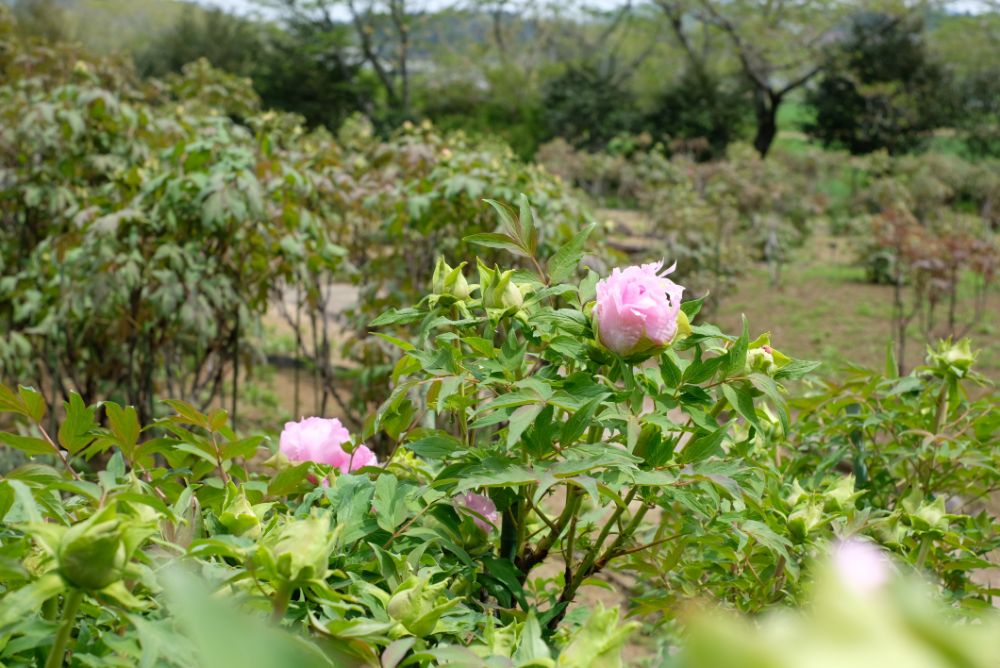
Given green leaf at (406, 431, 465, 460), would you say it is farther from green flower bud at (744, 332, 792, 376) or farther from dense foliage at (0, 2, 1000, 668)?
green flower bud at (744, 332, 792, 376)

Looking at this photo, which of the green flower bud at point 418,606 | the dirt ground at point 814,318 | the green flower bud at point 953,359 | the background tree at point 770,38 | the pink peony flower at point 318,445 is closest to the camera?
the green flower bud at point 418,606

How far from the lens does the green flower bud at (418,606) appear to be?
24.4 inches

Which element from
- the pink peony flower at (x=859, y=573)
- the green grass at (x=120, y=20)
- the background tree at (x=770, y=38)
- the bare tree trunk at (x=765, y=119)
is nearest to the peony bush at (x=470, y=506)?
the pink peony flower at (x=859, y=573)

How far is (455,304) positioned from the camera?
89 centimetres

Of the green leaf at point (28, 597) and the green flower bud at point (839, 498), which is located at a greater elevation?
the green leaf at point (28, 597)

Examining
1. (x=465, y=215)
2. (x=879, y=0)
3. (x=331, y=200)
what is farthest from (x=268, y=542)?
(x=879, y=0)

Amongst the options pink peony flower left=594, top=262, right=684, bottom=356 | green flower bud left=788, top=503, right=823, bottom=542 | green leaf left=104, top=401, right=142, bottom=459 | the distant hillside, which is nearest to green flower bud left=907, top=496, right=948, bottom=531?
green flower bud left=788, top=503, right=823, bottom=542

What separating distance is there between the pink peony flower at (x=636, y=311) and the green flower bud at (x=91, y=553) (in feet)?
1.35

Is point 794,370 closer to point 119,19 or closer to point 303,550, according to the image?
point 303,550

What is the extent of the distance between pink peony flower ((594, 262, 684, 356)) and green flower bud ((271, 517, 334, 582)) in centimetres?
30

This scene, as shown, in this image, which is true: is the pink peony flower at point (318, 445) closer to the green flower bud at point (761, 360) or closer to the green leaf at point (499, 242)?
the green leaf at point (499, 242)

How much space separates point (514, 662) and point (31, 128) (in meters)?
3.16

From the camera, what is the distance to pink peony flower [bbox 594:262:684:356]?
73cm

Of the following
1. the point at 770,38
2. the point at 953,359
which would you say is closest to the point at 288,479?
the point at 953,359
